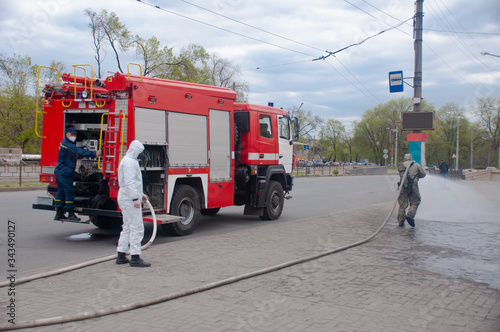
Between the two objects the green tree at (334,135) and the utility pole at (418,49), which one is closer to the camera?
the utility pole at (418,49)

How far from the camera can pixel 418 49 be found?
14.4 meters

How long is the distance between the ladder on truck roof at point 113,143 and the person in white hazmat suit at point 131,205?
168 cm

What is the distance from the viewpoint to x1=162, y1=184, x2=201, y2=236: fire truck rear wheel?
9594 mm

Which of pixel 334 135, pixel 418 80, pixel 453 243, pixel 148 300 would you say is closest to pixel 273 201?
pixel 453 243

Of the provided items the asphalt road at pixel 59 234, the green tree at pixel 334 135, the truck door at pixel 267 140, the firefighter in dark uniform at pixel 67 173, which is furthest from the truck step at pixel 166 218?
the green tree at pixel 334 135

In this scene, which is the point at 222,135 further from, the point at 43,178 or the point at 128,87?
the point at 43,178

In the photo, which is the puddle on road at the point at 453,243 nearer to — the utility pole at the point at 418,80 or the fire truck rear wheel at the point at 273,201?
the utility pole at the point at 418,80

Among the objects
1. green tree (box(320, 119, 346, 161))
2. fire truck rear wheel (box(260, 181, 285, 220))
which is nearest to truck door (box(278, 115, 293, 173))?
fire truck rear wheel (box(260, 181, 285, 220))

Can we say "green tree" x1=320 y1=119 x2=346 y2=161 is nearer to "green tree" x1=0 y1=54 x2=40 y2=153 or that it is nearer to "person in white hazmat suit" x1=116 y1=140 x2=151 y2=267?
"green tree" x1=0 y1=54 x2=40 y2=153

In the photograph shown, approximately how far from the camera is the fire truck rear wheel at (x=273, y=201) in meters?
12.6

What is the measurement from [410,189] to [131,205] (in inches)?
292

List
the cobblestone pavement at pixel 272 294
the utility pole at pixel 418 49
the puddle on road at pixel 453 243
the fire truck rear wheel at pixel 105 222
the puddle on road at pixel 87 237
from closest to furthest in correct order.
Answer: the cobblestone pavement at pixel 272 294 → the puddle on road at pixel 453 243 → the puddle on road at pixel 87 237 → the fire truck rear wheel at pixel 105 222 → the utility pole at pixel 418 49

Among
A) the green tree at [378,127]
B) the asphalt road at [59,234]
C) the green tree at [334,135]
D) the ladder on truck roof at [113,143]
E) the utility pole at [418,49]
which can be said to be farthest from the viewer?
the green tree at [334,135]

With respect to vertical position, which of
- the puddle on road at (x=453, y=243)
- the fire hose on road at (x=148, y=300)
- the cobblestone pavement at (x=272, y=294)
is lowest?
the puddle on road at (x=453, y=243)
